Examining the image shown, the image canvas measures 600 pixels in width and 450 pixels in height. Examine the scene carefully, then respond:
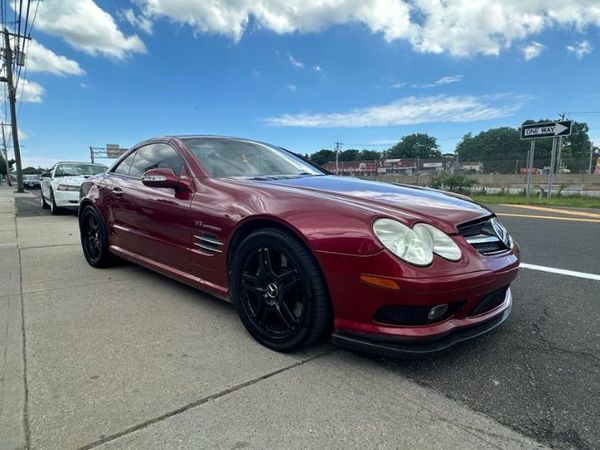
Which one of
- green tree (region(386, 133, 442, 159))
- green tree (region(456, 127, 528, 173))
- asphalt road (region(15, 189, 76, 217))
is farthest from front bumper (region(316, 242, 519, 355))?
green tree (region(386, 133, 442, 159))

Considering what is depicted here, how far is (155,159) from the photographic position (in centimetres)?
376

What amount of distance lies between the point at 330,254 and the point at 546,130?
16.5m

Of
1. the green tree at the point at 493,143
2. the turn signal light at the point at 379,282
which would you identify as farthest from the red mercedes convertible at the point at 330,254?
the green tree at the point at 493,143

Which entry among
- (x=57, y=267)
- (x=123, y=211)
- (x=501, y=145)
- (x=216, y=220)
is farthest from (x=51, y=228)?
(x=501, y=145)

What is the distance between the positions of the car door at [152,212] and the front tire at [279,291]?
68cm

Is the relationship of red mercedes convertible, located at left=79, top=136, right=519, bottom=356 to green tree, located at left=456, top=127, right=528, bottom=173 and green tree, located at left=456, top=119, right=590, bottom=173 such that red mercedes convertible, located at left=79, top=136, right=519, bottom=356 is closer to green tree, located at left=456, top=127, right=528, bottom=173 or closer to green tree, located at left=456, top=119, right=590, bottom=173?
green tree, located at left=456, top=119, right=590, bottom=173

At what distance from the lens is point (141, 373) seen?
2.24m

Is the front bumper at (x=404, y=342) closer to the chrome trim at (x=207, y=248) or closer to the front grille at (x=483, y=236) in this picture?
the front grille at (x=483, y=236)

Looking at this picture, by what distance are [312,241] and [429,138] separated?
4671 inches

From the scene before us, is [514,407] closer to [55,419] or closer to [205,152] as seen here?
[55,419]

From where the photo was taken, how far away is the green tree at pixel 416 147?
358ft

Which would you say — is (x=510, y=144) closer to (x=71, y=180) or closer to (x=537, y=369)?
(x=71, y=180)

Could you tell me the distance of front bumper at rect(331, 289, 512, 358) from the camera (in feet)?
6.74

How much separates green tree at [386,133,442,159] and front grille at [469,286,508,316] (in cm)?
10937
